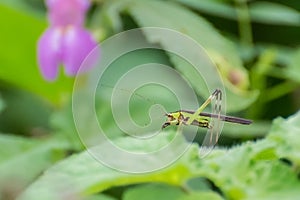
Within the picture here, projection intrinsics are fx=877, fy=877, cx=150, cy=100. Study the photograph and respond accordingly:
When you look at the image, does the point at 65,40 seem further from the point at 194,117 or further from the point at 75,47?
the point at 194,117

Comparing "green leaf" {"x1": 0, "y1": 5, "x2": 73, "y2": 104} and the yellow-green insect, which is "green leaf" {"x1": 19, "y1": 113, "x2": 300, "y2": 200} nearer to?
the yellow-green insect

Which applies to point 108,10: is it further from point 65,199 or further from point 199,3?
point 65,199

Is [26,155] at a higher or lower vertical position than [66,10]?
lower

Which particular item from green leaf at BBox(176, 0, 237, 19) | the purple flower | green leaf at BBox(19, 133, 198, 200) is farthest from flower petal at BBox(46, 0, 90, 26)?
green leaf at BBox(19, 133, 198, 200)

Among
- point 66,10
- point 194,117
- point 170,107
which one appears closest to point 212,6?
point 66,10

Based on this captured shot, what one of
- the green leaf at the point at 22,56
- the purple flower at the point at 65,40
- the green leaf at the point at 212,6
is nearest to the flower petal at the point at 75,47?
the purple flower at the point at 65,40

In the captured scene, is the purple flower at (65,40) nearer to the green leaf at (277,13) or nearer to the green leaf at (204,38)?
the green leaf at (204,38)

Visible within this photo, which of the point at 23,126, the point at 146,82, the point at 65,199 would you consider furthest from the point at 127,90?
the point at 23,126
